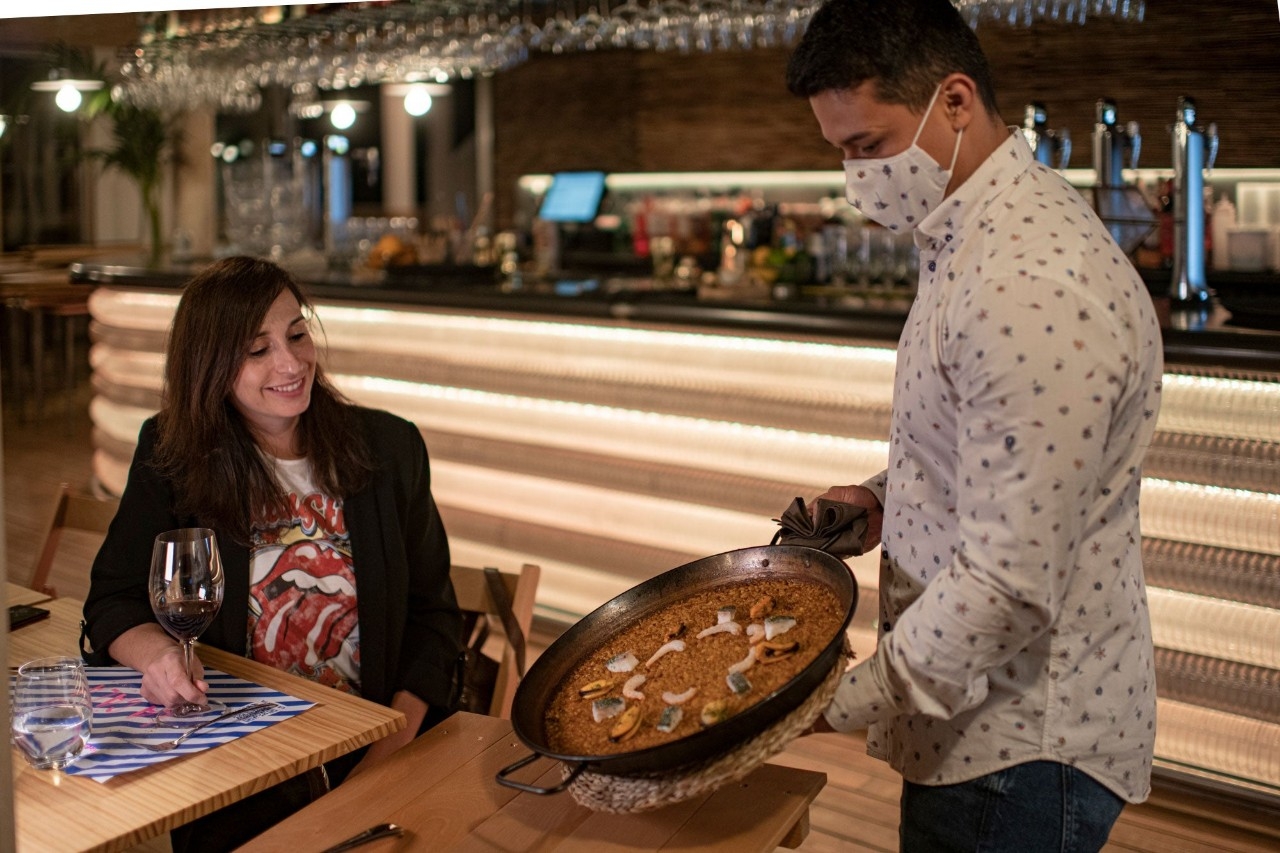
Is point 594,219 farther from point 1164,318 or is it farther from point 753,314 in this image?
point 1164,318

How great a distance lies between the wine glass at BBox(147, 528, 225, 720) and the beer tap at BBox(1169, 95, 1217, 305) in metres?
3.01

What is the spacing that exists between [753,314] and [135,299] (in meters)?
3.44

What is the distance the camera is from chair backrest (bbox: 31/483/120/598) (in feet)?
10.0

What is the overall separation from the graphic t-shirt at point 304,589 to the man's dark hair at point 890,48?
1277 millimetres

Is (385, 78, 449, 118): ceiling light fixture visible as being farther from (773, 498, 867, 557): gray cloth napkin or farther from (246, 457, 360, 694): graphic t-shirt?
(773, 498, 867, 557): gray cloth napkin

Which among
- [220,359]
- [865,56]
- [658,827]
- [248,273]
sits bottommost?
[658,827]

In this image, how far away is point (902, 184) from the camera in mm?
1510

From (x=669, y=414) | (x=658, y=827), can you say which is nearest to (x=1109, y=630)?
(x=658, y=827)

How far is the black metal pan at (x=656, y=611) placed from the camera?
1.30 metres

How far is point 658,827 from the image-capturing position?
61.3 inches

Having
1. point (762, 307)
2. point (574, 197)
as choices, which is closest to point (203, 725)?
point (762, 307)

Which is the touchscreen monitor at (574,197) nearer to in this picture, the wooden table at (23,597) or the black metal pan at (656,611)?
the wooden table at (23,597)

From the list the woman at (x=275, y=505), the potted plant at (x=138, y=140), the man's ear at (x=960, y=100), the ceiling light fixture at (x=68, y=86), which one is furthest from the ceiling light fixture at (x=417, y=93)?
the man's ear at (x=960, y=100)

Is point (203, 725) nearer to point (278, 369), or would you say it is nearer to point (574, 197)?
point (278, 369)
